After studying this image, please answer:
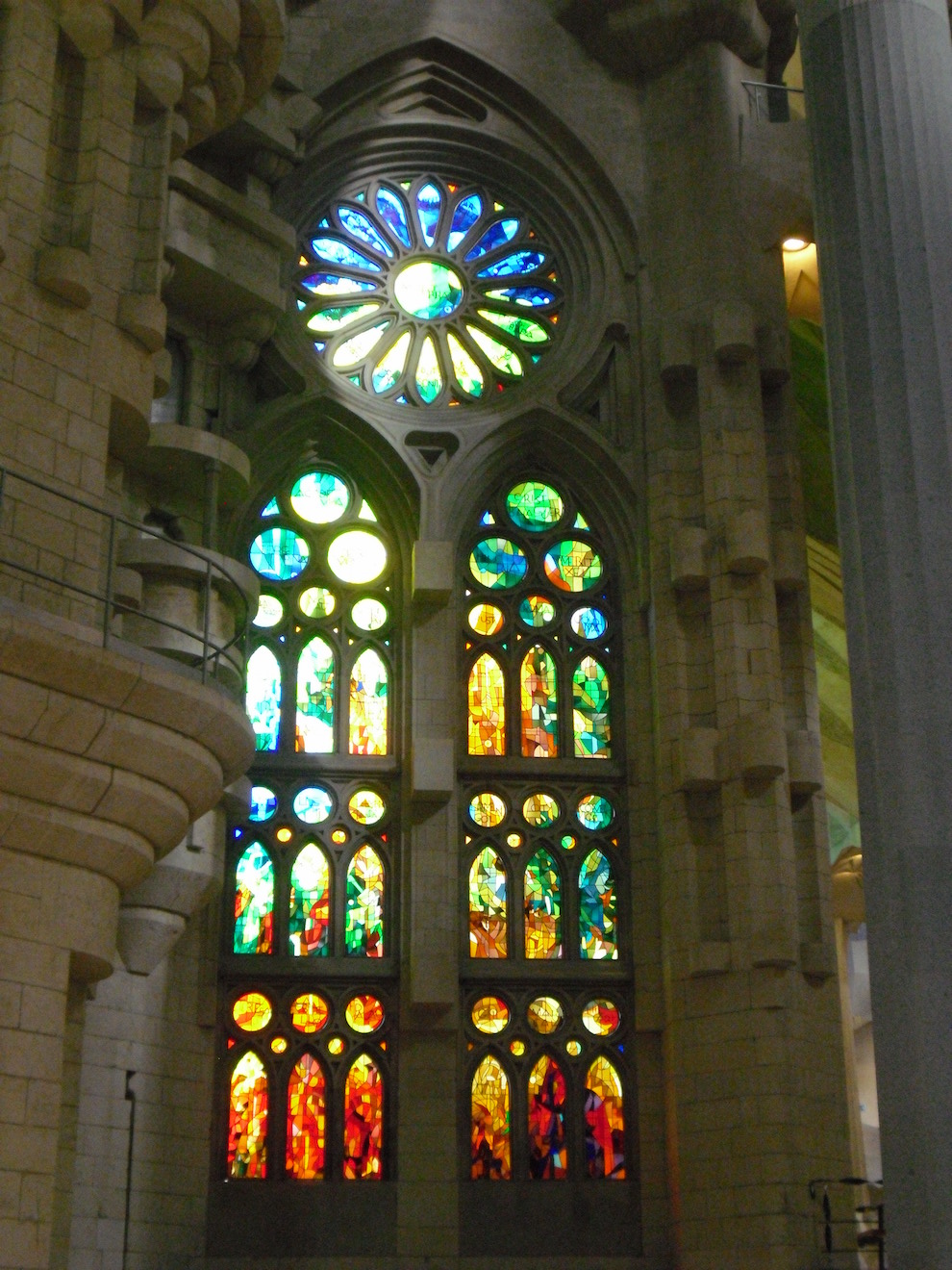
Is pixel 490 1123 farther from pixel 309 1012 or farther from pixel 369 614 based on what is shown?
pixel 369 614

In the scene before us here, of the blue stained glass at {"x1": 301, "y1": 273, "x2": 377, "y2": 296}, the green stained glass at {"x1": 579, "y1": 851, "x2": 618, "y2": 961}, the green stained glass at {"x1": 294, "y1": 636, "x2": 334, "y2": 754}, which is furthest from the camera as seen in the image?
the blue stained glass at {"x1": 301, "y1": 273, "x2": 377, "y2": 296}

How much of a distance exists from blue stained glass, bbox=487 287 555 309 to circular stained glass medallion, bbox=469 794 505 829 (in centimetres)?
485

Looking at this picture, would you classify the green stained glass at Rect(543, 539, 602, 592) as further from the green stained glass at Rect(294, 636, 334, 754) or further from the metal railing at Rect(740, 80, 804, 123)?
the metal railing at Rect(740, 80, 804, 123)

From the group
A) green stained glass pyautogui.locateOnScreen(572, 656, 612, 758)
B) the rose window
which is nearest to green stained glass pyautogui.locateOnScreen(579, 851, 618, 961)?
green stained glass pyautogui.locateOnScreen(572, 656, 612, 758)

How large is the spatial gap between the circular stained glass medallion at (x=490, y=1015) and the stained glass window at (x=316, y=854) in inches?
27.0

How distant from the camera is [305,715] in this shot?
630 inches

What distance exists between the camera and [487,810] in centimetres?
1599

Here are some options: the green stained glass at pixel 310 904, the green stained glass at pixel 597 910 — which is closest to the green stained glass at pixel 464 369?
the green stained glass at pixel 597 910

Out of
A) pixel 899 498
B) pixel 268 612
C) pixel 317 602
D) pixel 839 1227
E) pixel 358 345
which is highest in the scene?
pixel 358 345

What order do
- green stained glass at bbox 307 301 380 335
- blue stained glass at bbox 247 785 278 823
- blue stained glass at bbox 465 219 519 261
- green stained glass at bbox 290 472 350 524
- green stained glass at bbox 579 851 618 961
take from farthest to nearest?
1. blue stained glass at bbox 465 219 519 261
2. green stained glass at bbox 307 301 380 335
3. green stained glass at bbox 290 472 350 524
4. green stained glass at bbox 579 851 618 961
5. blue stained glass at bbox 247 785 278 823

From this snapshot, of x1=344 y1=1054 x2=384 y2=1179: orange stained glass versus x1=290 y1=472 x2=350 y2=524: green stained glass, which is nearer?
x1=344 y1=1054 x2=384 y2=1179: orange stained glass

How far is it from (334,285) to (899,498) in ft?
30.2

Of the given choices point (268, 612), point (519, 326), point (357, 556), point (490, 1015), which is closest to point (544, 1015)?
point (490, 1015)

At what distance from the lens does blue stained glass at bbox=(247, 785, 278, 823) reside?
15586 mm
